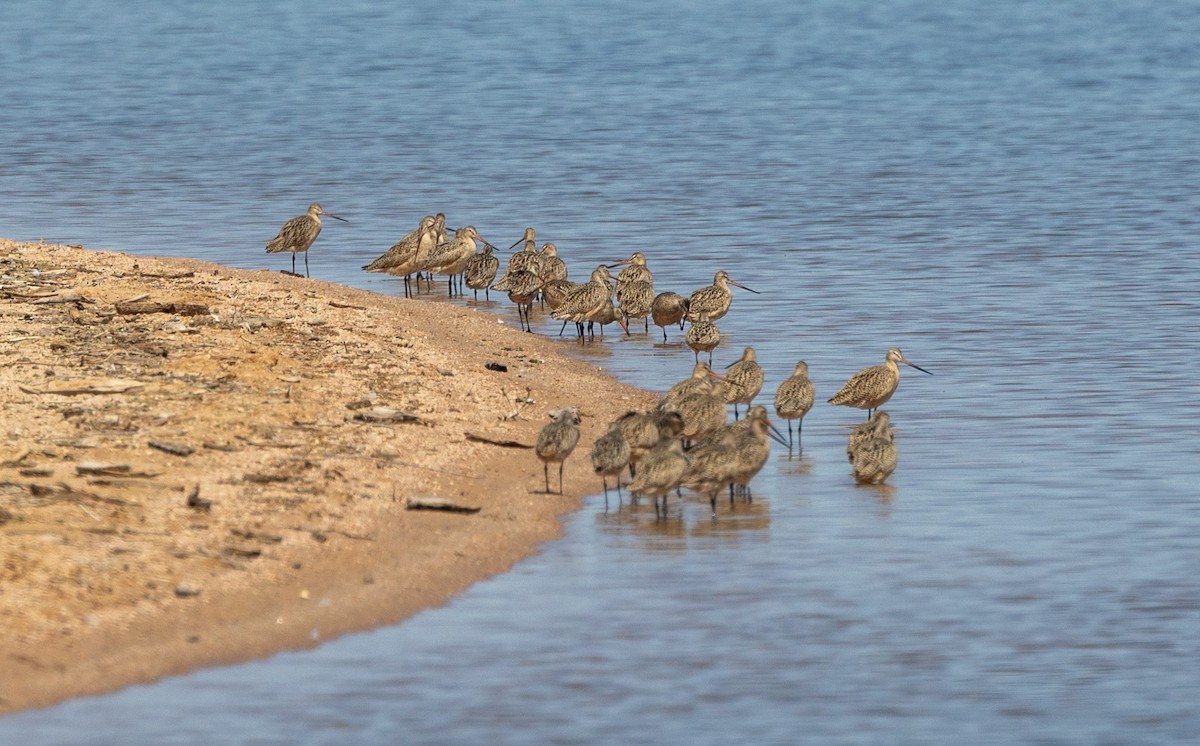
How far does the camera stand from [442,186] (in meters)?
28.8

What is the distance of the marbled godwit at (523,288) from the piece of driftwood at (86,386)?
6071 mm

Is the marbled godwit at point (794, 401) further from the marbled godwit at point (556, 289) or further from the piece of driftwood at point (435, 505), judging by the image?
the marbled godwit at point (556, 289)

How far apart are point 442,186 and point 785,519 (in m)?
17.3

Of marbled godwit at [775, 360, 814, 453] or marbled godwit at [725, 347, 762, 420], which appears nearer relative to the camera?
marbled godwit at [775, 360, 814, 453]

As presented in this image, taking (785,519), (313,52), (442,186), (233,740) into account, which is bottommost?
(233,740)

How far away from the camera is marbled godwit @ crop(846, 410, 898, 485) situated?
12.9m

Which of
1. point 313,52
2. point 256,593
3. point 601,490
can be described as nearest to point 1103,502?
point 601,490

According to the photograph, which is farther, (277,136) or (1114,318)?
(277,136)

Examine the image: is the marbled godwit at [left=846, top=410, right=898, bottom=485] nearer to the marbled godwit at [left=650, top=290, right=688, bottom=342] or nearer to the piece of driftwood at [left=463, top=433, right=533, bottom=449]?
the piece of driftwood at [left=463, top=433, right=533, bottom=449]

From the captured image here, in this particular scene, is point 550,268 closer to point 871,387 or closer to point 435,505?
point 871,387

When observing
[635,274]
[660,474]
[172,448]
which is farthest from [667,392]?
[172,448]

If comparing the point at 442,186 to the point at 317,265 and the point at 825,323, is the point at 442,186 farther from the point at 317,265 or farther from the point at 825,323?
the point at 825,323

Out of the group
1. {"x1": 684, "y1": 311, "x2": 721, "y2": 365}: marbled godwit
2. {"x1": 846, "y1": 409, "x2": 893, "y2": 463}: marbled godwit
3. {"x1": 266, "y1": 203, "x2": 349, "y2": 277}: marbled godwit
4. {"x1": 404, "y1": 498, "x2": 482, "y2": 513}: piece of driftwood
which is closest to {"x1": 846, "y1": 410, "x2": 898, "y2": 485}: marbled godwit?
{"x1": 846, "y1": 409, "x2": 893, "y2": 463}: marbled godwit

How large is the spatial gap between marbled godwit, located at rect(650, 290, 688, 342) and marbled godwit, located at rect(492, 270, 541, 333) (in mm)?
1245
